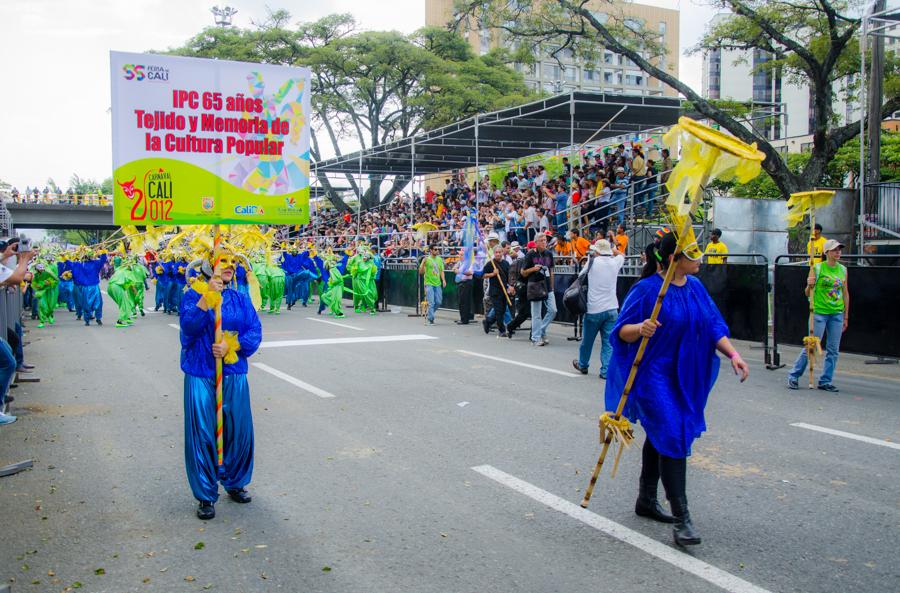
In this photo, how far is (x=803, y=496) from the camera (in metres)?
5.55

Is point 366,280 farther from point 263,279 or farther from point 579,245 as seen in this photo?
point 579,245

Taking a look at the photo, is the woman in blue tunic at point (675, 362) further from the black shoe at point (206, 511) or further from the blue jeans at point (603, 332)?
the blue jeans at point (603, 332)

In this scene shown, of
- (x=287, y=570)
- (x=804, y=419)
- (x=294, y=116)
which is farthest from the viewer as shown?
(x=804, y=419)

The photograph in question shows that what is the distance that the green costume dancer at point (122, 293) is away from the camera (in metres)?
19.7

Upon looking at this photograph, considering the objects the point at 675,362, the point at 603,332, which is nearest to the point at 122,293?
the point at 603,332

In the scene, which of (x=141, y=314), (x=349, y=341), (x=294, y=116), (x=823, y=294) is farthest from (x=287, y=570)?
(x=141, y=314)

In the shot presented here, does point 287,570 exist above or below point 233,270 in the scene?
below

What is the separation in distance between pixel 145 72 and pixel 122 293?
15412 millimetres

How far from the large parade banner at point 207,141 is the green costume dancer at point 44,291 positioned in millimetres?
16231

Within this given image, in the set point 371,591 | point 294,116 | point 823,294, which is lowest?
point 371,591

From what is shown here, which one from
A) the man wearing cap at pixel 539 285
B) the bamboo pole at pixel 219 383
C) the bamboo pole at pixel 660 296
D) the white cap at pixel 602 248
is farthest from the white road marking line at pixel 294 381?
the bamboo pole at pixel 660 296

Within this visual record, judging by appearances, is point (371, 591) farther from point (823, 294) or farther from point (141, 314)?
point (141, 314)

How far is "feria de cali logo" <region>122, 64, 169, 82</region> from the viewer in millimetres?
5562

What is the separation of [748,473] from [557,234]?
44.8ft
